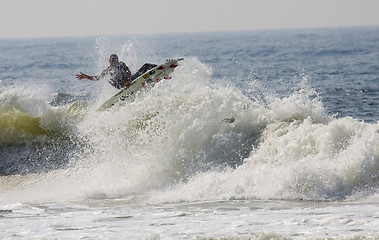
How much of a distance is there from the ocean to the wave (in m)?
0.03

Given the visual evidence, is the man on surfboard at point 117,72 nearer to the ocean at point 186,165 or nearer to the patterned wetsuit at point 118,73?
the patterned wetsuit at point 118,73

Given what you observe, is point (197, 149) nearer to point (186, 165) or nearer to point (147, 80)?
point (186, 165)

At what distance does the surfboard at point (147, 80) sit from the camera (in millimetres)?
13203

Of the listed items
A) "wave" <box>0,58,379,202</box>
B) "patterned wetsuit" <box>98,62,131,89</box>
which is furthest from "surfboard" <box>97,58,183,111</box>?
"patterned wetsuit" <box>98,62,131,89</box>

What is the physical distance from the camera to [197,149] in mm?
11586

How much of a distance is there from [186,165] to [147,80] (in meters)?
3.08

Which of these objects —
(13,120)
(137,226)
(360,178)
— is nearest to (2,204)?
(137,226)

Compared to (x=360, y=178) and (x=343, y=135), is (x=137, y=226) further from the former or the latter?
(x=343, y=135)

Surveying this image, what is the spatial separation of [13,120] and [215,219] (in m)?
9.23

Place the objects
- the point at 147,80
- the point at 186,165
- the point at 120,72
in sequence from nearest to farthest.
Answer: the point at 186,165, the point at 147,80, the point at 120,72

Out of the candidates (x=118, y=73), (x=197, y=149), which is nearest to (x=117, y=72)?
(x=118, y=73)

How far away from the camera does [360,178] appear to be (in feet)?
30.1

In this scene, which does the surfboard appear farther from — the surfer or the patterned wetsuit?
the patterned wetsuit

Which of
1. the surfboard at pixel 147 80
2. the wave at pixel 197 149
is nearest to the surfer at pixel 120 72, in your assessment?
the surfboard at pixel 147 80
